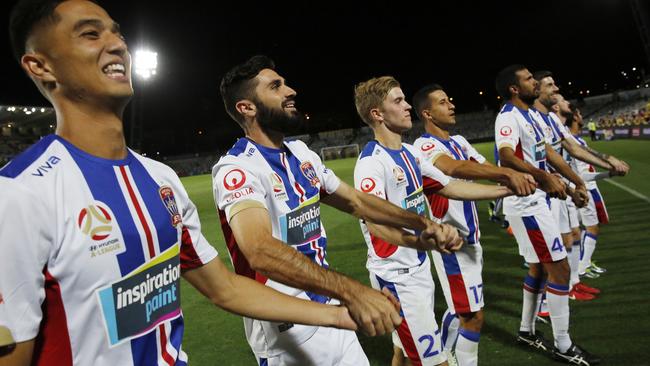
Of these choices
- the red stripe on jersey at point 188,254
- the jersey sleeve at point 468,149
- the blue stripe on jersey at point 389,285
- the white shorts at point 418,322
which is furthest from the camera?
the jersey sleeve at point 468,149

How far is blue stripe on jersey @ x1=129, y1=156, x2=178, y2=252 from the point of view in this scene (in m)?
1.48

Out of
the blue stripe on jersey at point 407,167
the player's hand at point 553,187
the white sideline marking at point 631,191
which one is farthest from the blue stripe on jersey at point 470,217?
the white sideline marking at point 631,191

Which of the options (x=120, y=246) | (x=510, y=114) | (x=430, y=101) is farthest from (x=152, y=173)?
(x=510, y=114)

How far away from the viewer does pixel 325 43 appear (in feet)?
190

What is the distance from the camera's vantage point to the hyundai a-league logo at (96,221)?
127cm

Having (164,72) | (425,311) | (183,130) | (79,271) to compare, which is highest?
(164,72)

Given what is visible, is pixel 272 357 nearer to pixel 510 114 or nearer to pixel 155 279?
pixel 155 279

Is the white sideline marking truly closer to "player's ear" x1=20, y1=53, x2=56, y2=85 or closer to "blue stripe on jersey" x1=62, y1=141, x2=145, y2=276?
"blue stripe on jersey" x1=62, y1=141, x2=145, y2=276

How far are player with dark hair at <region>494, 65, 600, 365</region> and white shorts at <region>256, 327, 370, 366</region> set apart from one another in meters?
2.52

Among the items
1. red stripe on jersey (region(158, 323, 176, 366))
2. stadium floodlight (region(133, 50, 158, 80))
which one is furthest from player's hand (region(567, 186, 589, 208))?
stadium floodlight (region(133, 50, 158, 80))

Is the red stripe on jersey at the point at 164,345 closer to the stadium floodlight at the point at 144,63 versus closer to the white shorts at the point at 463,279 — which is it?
the white shorts at the point at 463,279

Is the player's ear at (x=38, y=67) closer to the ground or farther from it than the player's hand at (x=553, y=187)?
farther from it

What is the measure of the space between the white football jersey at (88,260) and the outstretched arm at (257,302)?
20 centimetres

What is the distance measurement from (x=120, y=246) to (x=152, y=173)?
36 centimetres
